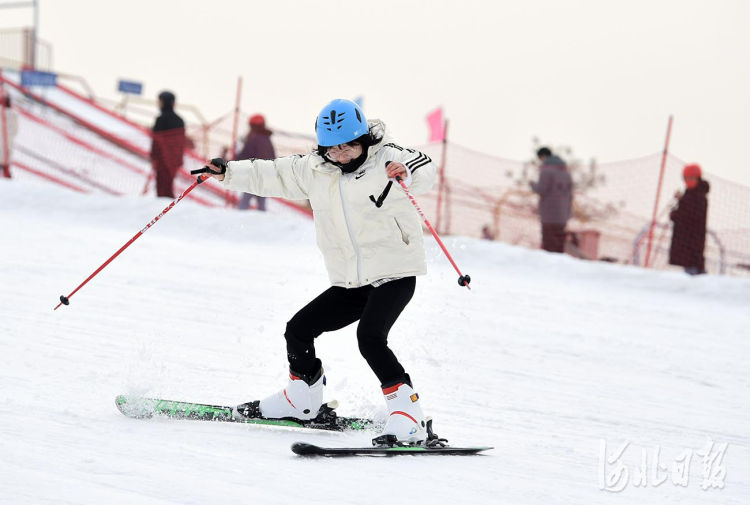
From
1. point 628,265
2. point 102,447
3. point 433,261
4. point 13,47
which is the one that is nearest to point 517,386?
point 102,447

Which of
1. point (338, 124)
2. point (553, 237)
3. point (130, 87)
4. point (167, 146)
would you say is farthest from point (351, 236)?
point (130, 87)

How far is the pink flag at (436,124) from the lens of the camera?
1230cm

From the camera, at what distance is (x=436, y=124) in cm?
1275

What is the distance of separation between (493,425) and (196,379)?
5.91ft

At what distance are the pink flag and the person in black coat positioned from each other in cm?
334

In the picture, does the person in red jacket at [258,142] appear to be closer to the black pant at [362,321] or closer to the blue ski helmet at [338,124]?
the black pant at [362,321]

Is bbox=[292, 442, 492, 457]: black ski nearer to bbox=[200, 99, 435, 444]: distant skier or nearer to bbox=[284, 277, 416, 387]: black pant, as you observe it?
bbox=[200, 99, 435, 444]: distant skier

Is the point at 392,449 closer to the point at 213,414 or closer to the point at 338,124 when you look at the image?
the point at 213,414

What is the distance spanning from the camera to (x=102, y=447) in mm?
3434

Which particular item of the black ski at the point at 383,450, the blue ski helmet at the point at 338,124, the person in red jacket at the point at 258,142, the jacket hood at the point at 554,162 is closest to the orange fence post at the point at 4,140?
the person in red jacket at the point at 258,142

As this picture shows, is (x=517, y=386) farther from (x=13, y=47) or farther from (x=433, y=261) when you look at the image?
(x=13, y=47)

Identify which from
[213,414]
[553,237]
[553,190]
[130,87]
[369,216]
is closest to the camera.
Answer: [369,216]

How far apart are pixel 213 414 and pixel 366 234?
1183 mm

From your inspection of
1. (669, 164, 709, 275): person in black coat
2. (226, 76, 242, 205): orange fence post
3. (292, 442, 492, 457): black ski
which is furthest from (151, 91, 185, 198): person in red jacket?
(292, 442, 492, 457): black ski
